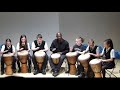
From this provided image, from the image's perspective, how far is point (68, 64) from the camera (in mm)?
5207

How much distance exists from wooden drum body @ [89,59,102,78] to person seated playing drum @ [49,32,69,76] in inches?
24.6

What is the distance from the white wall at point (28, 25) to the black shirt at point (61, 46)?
0.12 m

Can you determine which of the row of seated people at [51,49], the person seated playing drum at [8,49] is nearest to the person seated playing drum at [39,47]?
Answer: the row of seated people at [51,49]

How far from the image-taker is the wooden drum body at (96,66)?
15.7 ft

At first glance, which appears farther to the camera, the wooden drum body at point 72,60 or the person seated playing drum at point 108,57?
the wooden drum body at point 72,60

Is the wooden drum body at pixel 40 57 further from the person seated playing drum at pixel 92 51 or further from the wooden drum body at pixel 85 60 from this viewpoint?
the person seated playing drum at pixel 92 51

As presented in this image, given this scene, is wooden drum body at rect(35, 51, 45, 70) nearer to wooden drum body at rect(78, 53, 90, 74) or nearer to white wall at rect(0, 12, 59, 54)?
white wall at rect(0, 12, 59, 54)

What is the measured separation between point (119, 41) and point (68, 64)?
1.14m

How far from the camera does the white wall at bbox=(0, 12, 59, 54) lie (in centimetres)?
523

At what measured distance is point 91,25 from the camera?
17.9 feet

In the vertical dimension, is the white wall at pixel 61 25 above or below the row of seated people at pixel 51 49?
above
